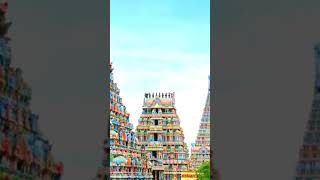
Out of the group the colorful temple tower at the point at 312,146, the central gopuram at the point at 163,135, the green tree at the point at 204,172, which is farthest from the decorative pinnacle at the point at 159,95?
the colorful temple tower at the point at 312,146

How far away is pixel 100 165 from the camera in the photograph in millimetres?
24344

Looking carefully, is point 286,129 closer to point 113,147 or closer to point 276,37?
point 276,37

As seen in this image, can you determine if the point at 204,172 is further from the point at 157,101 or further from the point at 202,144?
the point at 202,144

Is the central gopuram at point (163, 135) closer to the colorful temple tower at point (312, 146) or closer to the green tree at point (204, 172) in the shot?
the green tree at point (204, 172)

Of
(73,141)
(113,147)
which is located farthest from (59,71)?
(113,147)

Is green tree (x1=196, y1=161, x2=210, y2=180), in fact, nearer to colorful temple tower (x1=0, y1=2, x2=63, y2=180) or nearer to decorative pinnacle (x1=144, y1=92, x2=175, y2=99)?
decorative pinnacle (x1=144, y1=92, x2=175, y2=99)

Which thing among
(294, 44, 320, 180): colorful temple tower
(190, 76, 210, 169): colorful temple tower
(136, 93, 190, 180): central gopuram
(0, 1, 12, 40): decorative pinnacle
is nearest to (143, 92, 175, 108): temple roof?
(136, 93, 190, 180): central gopuram

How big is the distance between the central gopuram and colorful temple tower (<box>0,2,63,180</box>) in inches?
1727

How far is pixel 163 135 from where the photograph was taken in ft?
224

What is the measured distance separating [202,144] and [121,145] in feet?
74.7

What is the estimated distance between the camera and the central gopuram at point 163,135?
66562 millimetres

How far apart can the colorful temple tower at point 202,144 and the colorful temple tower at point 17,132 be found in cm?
5230

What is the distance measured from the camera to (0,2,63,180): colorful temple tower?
66.4 feet

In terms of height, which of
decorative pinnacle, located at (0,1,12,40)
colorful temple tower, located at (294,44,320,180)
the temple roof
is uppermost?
the temple roof
